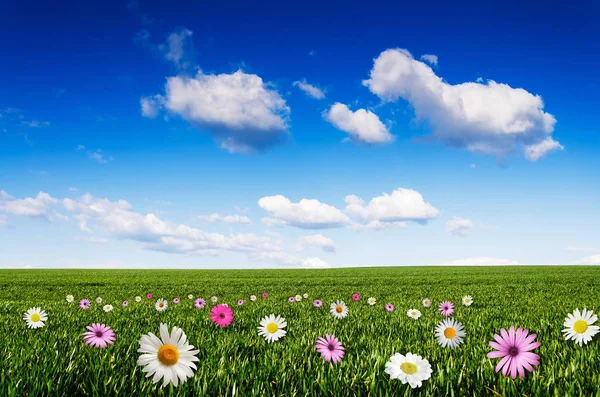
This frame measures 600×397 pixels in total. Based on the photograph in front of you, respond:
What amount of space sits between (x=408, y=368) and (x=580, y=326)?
Result: 2446 millimetres

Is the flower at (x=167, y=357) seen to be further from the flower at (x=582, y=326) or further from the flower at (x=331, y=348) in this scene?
the flower at (x=582, y=326)

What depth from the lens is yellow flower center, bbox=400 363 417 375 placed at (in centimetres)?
241

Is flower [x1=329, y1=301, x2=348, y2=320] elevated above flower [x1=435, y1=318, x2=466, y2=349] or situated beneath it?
situated beneath

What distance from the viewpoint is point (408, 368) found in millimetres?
2432

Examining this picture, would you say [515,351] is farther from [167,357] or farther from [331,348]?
[167,357]

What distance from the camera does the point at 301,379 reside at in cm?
306

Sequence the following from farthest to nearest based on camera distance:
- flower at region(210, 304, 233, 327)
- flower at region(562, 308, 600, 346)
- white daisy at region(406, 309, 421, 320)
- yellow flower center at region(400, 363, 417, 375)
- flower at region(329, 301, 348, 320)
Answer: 1. white daisy at region(406, 309, 421, 320)
2. flower at region(329, 301, 348, 320)
3. flower at region(210, 304, 233, 327)
4. flower at region(562, 308, 600, 346)
5. yellow flower center at region(400, 363, 417, 375)

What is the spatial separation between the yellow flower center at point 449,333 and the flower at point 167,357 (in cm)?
265

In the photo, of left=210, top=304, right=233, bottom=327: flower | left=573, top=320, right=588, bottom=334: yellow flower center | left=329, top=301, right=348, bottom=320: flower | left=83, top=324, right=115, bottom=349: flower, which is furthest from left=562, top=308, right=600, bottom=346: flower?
left=83, top=324, right=115, bottom=349: flower

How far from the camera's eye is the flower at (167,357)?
2025 millimetres

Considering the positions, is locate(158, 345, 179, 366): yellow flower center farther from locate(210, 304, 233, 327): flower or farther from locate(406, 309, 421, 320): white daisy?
locate(406, 309, 421, 320): white daisy

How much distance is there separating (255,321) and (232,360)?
2.81 meters

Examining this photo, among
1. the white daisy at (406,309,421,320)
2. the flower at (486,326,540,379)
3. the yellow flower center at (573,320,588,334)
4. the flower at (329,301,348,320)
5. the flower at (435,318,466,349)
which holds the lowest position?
the white daisy at (406,309,421,320)

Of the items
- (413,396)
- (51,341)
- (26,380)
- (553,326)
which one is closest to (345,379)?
(413,396)
